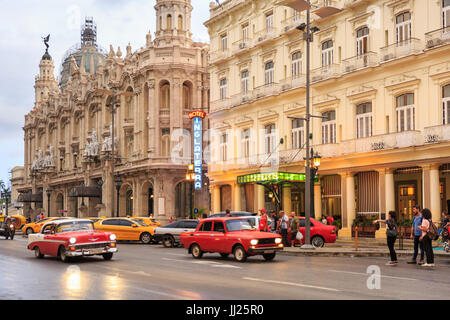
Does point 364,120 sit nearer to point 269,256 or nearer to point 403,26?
point 403,26

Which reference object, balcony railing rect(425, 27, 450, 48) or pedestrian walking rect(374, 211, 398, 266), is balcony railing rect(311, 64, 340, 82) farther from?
pedestrian walking rect(374, 211, 398, 266)

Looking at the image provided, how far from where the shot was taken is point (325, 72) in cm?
3528

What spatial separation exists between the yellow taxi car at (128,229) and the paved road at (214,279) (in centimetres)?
1147

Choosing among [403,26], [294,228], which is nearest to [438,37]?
[403,26]

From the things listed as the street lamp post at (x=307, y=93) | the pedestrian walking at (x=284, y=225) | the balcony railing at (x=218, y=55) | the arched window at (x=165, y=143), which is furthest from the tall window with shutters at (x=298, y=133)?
the arched window at (x=165, y=143)

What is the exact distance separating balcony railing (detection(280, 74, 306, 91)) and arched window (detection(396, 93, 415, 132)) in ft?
23.6

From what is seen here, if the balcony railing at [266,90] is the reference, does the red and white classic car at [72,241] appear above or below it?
below

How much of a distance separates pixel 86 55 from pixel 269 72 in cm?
6173

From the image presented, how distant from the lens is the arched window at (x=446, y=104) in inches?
1131

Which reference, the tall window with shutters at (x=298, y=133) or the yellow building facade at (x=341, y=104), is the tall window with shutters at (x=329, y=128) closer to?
the yellow building facade at (x=341, y=104)

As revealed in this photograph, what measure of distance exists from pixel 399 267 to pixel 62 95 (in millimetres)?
65725

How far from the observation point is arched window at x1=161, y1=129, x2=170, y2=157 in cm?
5472

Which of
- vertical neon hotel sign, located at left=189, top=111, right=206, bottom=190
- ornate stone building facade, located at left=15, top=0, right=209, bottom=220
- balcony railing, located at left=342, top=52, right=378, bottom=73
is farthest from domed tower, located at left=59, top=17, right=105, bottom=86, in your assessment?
balcony railing, located at left=342, top=52, right=378, bottom=73
